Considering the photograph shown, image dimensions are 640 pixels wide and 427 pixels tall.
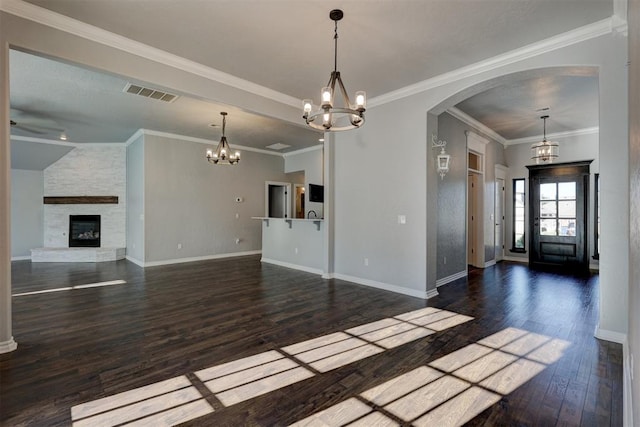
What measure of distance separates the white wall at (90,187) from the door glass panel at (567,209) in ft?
35.0

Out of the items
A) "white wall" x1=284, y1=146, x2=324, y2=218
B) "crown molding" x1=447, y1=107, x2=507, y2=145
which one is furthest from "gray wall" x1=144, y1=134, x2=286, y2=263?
"crown molding" x1=447, y1=107, x2=507, y2=145

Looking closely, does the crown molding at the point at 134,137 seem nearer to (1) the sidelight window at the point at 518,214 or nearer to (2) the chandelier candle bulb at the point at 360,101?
(2) the chandelier candle bulb at the point at 360,101

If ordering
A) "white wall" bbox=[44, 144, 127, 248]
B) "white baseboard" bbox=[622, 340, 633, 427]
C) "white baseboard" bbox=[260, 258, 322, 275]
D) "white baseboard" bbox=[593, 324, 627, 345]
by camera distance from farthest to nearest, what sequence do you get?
"white wall" bbox=[44, 144, 127, 248] < "white baseboard" bbox=[260, 258, 322, 275] < "white baseboard" bbox=[593, 324, 627, 345] < "white baseboard" bbox=[622, 340, 633, 427]

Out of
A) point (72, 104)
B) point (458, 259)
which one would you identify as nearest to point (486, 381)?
point (458, 259)

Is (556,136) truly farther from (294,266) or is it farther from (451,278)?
(294,266)

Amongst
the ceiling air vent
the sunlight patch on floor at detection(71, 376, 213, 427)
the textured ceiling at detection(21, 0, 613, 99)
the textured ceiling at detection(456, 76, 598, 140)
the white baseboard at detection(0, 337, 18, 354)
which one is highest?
the textured ceiling at detection(456, 76, 598, 140)

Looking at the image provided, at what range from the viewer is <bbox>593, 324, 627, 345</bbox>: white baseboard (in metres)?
2.84

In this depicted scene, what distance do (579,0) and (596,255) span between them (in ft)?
19.7

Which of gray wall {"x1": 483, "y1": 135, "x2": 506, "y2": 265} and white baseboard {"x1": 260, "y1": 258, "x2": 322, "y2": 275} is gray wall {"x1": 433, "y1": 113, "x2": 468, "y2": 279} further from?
white baseboard {"x1": 260, "y1": 258, "x2": 322, "y2": 275}

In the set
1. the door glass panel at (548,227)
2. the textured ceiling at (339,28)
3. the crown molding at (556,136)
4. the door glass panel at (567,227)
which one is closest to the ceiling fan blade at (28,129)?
the textured ceiling at (339,28)

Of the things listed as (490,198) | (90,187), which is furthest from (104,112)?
(490,198)

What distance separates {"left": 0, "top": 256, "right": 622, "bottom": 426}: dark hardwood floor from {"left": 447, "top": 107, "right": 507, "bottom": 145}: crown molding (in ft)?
9.81

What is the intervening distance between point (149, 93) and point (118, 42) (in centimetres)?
152

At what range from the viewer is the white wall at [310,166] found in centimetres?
853
